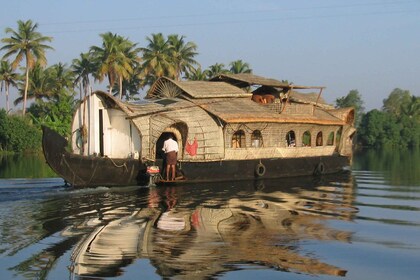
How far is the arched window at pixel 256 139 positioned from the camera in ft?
47.8

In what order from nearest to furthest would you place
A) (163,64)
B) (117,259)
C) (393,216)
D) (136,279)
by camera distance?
(136,279) < (117,259) < (393,216) < (163,64)

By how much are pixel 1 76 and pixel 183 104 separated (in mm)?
27123

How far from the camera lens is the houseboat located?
12.0m

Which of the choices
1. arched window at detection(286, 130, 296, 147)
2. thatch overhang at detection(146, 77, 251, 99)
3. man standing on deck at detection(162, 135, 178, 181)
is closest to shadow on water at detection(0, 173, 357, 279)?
man standing on deck at detection(162, 135, 178, 181)

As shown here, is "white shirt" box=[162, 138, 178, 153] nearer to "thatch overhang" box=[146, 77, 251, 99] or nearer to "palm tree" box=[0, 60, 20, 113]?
"thatch overhang" box=[146, 77, 251, 99]

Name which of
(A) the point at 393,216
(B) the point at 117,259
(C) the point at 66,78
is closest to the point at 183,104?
(A) the point at 393,216

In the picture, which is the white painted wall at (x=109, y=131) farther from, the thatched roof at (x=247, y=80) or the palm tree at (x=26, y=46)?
the palm tree at (x=26, y=46)

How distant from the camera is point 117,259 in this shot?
5.41 meters

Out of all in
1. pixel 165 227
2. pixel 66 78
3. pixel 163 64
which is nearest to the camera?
pixel 165 227

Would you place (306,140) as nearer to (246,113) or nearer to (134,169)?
(246,113)

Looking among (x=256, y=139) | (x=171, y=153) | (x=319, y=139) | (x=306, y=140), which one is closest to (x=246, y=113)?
(x=256, y=139)

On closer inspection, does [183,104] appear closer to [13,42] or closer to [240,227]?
[240,227]

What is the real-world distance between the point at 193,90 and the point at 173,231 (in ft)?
24.4

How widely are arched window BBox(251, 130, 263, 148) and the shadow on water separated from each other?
118 inches
